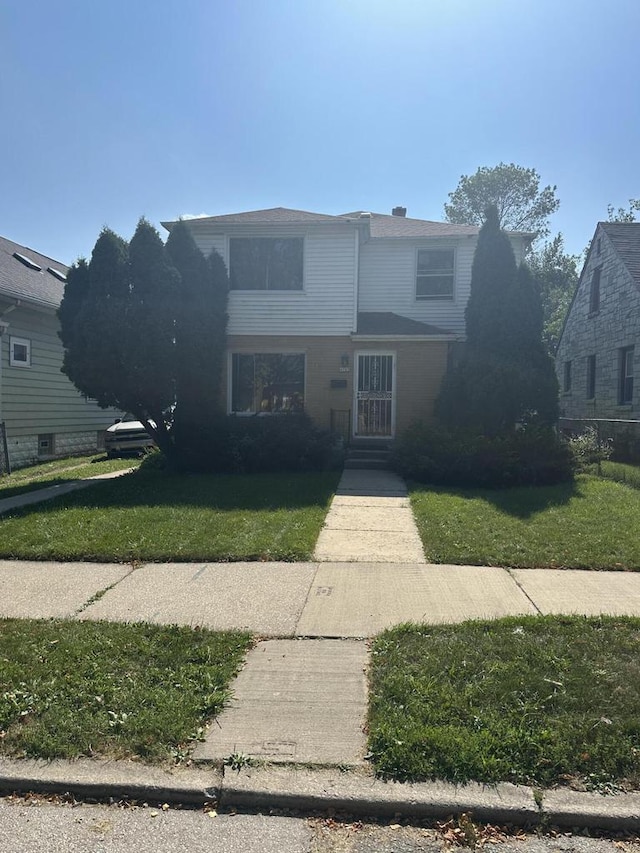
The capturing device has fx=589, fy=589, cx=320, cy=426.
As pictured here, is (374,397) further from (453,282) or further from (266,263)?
(266,263)

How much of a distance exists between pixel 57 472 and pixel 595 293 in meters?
17.5

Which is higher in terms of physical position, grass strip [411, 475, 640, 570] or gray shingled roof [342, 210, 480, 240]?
gray shingled roof [342, 210, 480, 240]

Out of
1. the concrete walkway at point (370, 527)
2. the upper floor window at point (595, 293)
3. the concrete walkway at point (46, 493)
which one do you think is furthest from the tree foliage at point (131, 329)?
the upper floor window at point (595, 293)

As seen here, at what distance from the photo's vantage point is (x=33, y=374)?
49.5 ft

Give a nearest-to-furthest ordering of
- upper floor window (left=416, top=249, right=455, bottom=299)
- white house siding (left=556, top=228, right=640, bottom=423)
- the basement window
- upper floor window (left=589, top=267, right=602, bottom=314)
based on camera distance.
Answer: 1. upper floor window (left=416, top=249, right=455, bottom=299)
2. the basement window
3. white house siding (left=556, top=228, right=640, bottom=423)
4. upper floor window (left=589, top=267, right=602, bottom=314)

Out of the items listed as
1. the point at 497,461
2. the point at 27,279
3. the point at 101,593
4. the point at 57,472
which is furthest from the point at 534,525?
the point at 27,279

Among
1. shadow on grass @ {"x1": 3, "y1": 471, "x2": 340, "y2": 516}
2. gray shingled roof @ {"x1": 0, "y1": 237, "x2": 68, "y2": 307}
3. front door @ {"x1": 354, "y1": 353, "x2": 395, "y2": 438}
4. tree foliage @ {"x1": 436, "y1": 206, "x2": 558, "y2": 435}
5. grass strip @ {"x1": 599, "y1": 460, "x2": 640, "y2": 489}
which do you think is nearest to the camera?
shadow on grass @ {"x1": 3, "y1": 471, "x2": 340, "y2": 516}

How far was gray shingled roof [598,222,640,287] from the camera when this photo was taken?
56.5ft

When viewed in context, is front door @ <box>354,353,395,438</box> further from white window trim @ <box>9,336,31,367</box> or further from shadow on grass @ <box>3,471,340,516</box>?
white window trim @ <box>9,336,31,367</box>

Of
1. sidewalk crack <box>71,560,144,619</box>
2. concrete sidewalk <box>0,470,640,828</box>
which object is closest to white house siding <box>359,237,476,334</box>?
concrete sidewalk <box>0,470,640,828</box>

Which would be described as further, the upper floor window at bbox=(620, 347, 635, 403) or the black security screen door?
the upper floor window at bbox=(620, 347, 635, 403)

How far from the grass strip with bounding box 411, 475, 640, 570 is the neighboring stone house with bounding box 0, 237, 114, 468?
1014 cm

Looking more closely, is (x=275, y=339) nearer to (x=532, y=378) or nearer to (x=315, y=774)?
(x=532, y=378)

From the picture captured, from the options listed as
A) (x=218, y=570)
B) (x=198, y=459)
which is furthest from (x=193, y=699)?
(x=198, y=459)
